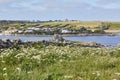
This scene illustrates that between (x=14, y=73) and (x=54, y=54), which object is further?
(x=54, y=54)

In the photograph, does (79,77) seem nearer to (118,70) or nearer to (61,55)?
(118,70)

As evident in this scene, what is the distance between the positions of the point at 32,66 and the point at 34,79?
11.3 feet

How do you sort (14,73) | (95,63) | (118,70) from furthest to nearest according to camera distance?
(95,63) → (118,70) → (14,73)

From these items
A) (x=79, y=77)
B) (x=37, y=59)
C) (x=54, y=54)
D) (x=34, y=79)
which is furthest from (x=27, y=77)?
(x=54, y=54)

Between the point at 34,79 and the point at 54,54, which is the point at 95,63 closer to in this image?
the point at 54,54

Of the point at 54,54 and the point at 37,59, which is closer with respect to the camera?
the point at 37,59

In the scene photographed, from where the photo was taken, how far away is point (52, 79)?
442 inches

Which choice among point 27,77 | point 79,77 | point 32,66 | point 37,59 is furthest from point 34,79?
point 37,59

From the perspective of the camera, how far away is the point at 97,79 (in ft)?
38.4

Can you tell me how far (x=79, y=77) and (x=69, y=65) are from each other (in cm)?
270

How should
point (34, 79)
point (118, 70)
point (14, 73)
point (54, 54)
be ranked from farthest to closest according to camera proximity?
point (54, 54) → point (118, 70) → point (14, 73) → point (34, 79)

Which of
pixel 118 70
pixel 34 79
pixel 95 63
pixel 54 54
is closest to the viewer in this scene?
pixel 34 79

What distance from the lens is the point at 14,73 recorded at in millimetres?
11531

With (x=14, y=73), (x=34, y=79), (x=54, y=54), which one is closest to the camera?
(x=34, y=79)
